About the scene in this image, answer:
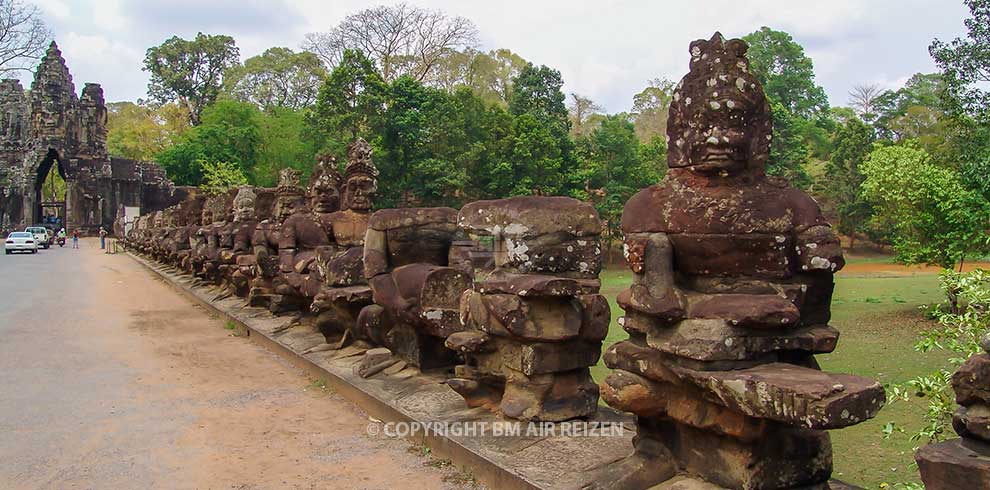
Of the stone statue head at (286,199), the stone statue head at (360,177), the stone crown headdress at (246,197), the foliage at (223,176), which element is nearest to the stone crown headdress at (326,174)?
the stone statue head at (360,177)

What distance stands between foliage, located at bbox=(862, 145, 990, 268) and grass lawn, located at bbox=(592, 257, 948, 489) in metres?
1.19

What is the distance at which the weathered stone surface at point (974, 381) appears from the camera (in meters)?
2.12

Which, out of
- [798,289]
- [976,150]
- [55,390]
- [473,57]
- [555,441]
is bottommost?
[55,390]

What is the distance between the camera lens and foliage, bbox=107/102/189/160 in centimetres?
5681

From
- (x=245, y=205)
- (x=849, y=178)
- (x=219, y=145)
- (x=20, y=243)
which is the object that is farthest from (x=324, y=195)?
(x=219, y=145)

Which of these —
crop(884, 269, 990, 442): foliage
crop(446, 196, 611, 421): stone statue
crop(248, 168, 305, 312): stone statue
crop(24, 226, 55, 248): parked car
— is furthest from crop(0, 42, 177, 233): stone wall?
crop(884, 269, 990, 442): foliage

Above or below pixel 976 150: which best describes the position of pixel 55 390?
below

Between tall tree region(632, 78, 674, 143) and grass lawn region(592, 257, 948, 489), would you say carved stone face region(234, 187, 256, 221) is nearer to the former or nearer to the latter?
grass lawn region(592, 257, 948, 489)

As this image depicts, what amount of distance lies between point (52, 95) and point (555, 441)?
160ft

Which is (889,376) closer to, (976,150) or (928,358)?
(928,358)

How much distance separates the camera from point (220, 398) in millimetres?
6145

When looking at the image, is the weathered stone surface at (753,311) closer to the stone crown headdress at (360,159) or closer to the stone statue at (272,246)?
the stone crown headdress at (360,159)

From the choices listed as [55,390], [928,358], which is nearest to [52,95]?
[55,390]

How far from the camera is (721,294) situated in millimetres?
3047
